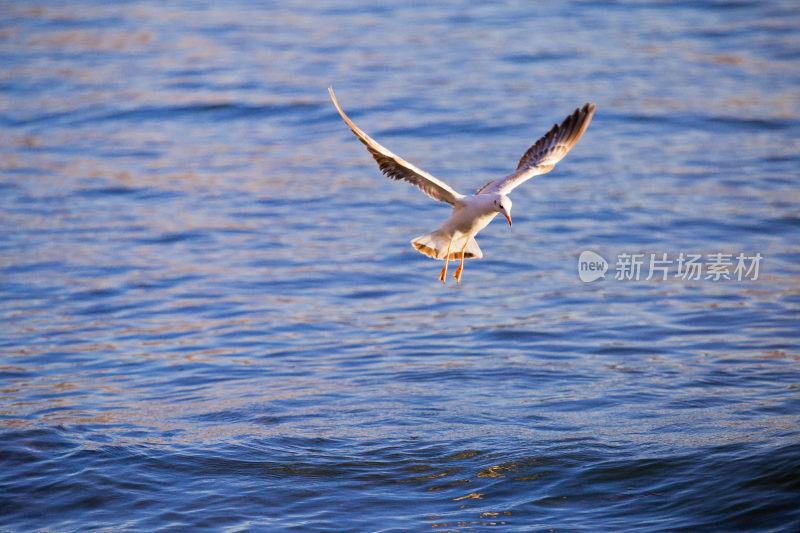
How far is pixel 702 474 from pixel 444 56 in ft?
38.9

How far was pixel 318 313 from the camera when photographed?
978 centimetres

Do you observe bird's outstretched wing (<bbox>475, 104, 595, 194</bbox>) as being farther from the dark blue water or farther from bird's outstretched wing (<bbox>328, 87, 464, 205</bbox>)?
the dark blue water

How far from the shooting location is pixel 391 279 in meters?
10.5

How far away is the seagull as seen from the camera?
273 inches

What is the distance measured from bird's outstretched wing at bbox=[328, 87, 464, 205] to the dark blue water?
5.28 feet

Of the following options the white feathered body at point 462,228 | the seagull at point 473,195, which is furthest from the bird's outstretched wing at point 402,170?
the white feathered body at point 462,228

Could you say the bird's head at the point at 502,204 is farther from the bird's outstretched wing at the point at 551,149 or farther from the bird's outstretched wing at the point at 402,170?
the bird's outstretched wing at the point at 551,149

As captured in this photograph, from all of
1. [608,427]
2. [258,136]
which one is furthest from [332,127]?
[608,427]

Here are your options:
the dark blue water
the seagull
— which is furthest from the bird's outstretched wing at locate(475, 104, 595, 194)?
the dark blue water

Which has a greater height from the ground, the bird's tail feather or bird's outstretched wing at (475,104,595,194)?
bird's outstretched wing at (475,104,595,194)

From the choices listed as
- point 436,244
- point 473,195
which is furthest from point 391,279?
point 473,195

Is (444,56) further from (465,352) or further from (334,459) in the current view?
(334,459)

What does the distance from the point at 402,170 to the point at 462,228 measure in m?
0.80

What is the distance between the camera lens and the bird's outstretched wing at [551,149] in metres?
7.59
